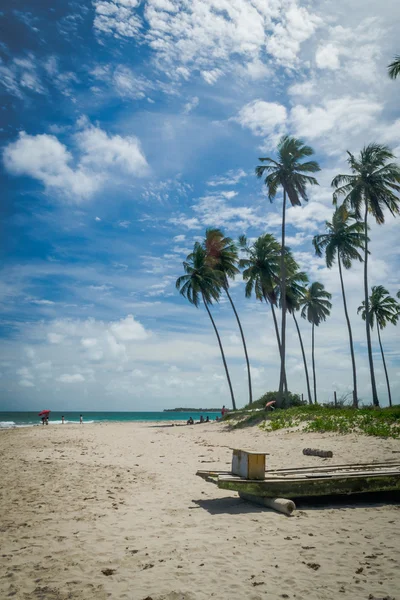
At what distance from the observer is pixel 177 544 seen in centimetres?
550

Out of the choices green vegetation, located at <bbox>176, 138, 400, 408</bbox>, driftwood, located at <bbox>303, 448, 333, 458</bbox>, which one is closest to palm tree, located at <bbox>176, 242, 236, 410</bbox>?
green vegetation, located at <bbox>176, 138, 400, 408</bbox>

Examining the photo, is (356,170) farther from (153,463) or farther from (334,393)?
(153,463)

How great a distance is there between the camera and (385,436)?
14.1m

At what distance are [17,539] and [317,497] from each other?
544cm

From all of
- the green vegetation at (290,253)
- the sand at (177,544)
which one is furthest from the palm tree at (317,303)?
the sand at (177,544)

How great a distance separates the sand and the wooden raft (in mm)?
343

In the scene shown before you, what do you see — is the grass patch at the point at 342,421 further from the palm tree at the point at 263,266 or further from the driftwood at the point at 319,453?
the palm tree at the point at 263,266

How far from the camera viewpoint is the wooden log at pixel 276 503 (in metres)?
6.86

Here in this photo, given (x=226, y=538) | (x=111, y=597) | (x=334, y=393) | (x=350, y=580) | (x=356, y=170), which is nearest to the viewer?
(x=111, y=597)

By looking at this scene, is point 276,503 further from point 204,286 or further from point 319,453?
point 204,286

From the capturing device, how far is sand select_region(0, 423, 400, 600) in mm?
4281

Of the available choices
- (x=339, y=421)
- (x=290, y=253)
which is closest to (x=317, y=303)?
(x=290, y=253)

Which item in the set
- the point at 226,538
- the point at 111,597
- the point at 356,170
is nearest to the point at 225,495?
the point at 226,538

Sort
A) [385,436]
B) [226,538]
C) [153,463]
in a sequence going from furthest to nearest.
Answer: [385,436], [153,463], [226,538]
